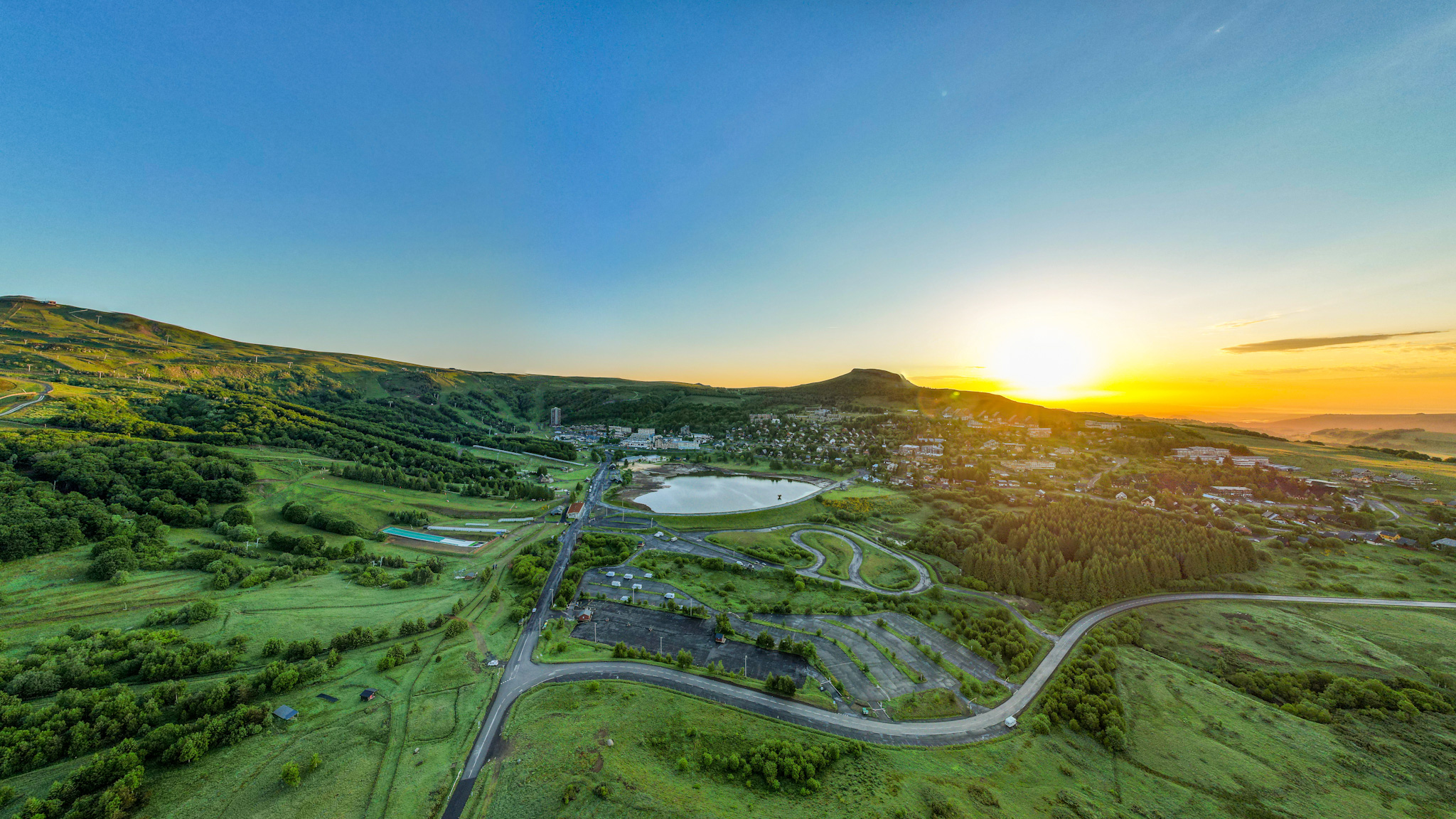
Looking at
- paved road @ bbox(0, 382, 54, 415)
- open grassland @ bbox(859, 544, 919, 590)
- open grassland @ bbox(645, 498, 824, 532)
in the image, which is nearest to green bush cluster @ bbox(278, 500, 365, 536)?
open grassland @ bbox(645, 498, 824, 532)

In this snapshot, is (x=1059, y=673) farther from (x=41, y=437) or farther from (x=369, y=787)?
(x=41, y=437)

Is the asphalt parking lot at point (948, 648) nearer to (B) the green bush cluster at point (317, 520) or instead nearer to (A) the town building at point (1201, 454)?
(B) the green bush cluster at point (317, 520)

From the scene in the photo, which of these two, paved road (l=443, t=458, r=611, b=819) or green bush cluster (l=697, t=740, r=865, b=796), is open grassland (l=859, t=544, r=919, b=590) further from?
paved road (l=443, t=458, r=611, b=819)

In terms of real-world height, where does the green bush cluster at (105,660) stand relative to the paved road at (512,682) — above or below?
above

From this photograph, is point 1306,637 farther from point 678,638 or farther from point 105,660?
point 105,660

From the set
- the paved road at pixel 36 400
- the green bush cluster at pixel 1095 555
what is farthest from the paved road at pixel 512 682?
the paved road at pixel 36 400
